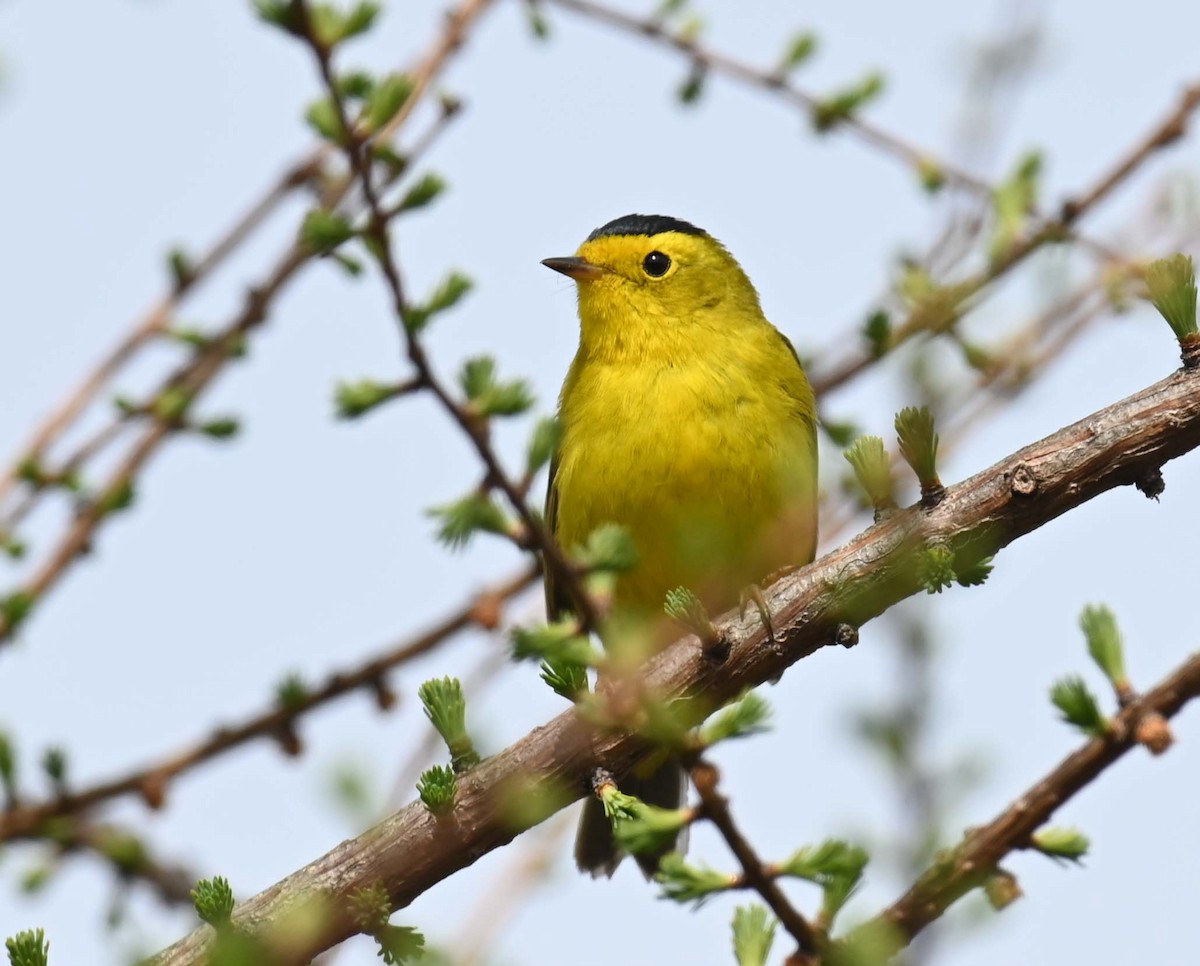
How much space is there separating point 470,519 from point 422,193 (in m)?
0.76

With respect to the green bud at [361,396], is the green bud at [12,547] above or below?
above

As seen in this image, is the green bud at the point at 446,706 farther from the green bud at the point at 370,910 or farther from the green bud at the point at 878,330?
the green bud at the point at 878,330

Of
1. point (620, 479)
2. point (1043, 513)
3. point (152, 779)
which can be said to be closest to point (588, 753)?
point (1043, 513)

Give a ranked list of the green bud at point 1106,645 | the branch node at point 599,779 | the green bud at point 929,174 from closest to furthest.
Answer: the green bud at point 1106,645 < the branch node at point 599,779 < the green bud at point 929,174

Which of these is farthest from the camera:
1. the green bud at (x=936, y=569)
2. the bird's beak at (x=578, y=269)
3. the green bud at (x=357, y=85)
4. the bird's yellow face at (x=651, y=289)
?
the bird's beak at (x=578, y=269)

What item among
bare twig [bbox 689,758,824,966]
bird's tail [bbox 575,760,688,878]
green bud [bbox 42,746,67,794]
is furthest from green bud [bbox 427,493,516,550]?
bird's tail [bbox 575,760,688,878]

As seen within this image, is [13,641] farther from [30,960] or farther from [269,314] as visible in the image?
[30,960]

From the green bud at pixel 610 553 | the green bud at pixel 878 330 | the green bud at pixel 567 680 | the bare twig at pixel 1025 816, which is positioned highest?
the green bud at pixel 878 330

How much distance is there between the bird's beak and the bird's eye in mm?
178

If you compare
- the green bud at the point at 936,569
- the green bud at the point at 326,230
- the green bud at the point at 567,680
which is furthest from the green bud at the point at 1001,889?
the green bud at the point at 326,230

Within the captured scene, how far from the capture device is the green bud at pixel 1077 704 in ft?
8.70

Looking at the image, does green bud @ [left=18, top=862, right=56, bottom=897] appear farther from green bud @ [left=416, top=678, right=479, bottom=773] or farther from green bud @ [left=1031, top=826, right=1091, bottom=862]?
green bud @ [left=1031, top=826, right=1091, bottom=862]

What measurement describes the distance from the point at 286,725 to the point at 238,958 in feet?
6.16

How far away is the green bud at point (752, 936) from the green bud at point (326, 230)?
1.49 m
